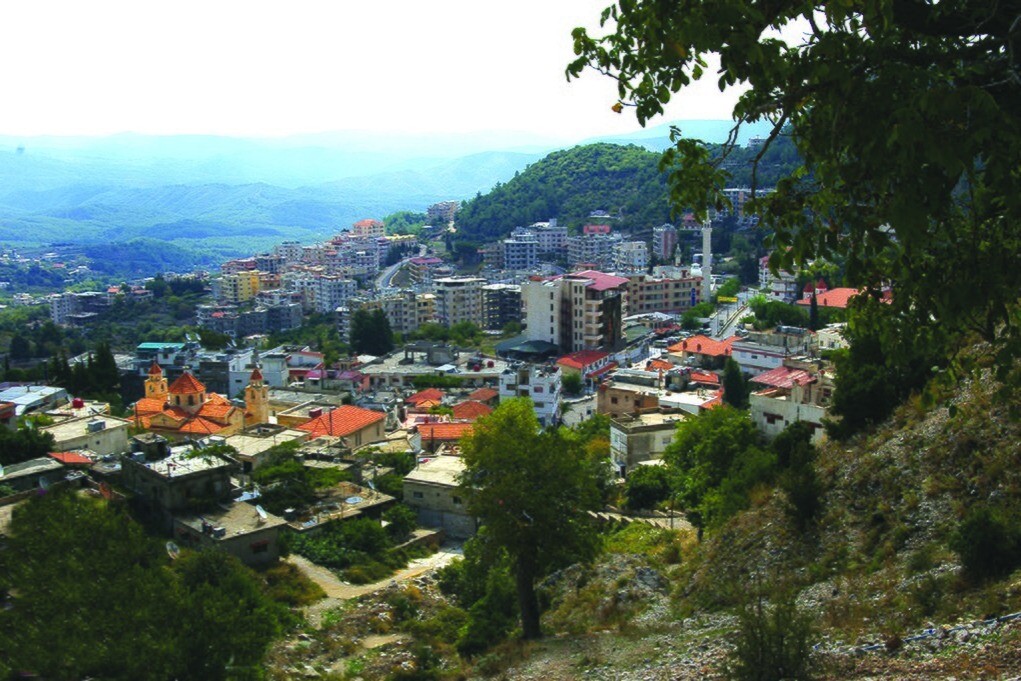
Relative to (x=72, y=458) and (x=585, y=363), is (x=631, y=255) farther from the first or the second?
(x=72, y=458)

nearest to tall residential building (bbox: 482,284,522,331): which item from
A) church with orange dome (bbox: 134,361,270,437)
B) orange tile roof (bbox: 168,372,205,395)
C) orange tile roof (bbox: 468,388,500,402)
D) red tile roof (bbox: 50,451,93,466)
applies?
orange tile roof (bbox: 468,388,500,402)

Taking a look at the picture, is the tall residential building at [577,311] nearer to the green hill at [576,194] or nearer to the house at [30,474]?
the house at [30,474]

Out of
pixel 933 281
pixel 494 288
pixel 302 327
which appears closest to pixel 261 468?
pixel 933 281

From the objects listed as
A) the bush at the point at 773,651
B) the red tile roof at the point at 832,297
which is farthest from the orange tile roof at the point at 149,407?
the red tile roof at the point at 832,297

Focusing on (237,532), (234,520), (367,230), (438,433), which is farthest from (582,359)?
(367,230)

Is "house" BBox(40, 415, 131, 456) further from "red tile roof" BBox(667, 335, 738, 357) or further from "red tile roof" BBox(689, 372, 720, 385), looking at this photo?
"red tile roof" BBox(667, 335, 738, 357)

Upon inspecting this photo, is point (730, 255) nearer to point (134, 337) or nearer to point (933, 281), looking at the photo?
point (134, 337)
